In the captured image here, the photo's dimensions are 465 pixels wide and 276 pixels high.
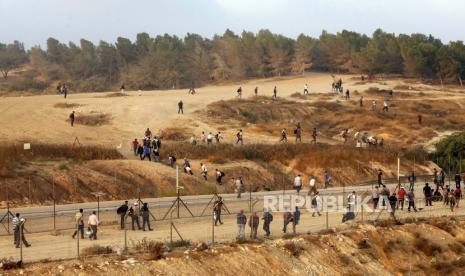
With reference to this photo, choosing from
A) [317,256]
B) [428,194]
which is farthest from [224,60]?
[317,256]

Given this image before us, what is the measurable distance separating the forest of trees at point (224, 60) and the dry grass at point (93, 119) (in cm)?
3799

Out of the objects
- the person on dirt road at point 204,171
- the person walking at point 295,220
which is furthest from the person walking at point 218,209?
the person on dirt road at point 204,171

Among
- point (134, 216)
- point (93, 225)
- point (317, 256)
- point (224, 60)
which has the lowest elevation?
point (317, 256)

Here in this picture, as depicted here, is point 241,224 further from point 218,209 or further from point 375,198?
point 375,198

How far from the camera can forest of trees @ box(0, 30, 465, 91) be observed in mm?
103938

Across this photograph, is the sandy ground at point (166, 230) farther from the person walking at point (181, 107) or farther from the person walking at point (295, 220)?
the person walking at point (181, 107)

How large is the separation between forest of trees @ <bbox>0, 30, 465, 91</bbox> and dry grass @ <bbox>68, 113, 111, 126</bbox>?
38.0 meters

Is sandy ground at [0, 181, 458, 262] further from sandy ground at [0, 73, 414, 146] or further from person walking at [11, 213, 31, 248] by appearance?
sandy ground at [0, 73, 414, 146]

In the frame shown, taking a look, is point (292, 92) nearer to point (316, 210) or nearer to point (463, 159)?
point (463, 159)

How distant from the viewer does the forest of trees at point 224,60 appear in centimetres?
10394

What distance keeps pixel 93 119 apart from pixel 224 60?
5736 cm

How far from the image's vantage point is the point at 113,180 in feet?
128

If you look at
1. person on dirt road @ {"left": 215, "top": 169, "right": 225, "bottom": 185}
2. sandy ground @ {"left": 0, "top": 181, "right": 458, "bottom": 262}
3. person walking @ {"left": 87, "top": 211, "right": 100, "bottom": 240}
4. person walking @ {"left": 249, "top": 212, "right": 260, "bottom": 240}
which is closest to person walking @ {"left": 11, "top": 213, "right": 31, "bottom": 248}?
sandy ground @ {"left": 0, "top": 181, "right": 458, "bottom": 262}

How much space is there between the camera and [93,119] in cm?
6050
